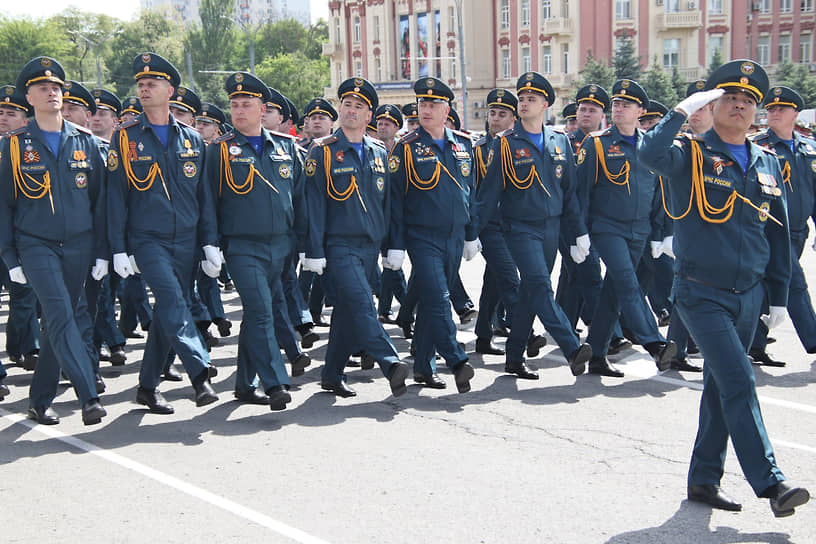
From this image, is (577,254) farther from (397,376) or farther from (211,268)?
(211,268)

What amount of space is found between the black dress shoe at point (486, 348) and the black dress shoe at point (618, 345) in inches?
39.1

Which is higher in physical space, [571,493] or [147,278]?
[147,278]

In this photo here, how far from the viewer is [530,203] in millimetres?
7969

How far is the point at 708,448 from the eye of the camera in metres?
5.15

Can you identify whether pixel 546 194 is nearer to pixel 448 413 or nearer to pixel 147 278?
pixel 448 413

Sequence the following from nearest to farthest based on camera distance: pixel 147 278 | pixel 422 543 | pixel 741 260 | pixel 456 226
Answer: pixel 422 543
pixel 741 260
pixel 147 278
pixel 456 226

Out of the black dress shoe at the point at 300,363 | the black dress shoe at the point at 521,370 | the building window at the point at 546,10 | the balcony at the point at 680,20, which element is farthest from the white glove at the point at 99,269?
the building window at the point at 546,10

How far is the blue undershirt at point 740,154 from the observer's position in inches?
207

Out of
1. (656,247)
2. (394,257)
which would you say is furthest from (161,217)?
(656,247)

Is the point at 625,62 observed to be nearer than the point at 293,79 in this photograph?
Yes

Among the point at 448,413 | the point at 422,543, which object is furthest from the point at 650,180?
the point at 422,543

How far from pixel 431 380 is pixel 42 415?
2.79 m

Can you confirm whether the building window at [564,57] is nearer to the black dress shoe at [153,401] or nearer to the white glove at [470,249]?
the white glove at [470,249]

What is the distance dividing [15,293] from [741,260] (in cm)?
618
